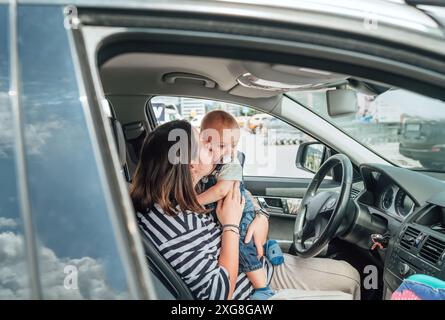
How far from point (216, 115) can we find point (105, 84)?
2.62 ft

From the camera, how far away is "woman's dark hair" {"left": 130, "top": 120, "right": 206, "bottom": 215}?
5.22 feet

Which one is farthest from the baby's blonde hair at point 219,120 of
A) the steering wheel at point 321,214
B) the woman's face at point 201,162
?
the steering wheel at point 321,214

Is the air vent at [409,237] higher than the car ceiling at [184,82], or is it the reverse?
the car ceiling at [184,82]

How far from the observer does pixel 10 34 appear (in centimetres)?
91

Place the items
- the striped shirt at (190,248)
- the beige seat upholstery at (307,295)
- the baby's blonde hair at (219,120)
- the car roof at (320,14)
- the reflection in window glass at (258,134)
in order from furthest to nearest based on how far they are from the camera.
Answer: the reflection in window glass at (258,134) < the baby's blonde hair at (219,120) < the beige seat upholstery at (307,295) < the striped shirt at (190,248) < the car roof at (320,14)

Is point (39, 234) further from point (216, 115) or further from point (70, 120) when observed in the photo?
point (216, 115)

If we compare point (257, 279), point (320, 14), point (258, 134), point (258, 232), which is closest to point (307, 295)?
point (257, 279)

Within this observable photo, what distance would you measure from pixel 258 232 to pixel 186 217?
17.5 inches

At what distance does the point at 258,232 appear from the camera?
1912mm

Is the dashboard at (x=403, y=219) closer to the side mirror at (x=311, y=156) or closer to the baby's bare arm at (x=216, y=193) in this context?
the side mirror at (x=311, y=156)

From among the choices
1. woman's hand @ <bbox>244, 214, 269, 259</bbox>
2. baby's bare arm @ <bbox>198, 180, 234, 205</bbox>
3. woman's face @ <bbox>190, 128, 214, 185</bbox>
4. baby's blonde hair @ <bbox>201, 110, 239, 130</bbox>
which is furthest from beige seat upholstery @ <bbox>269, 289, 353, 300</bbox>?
baby's blonde hair @ <bbox>201, 110, 239, 130</bbox>

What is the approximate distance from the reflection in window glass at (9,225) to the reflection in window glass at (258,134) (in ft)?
5.30

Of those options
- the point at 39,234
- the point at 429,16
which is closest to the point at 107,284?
the point at 39,234

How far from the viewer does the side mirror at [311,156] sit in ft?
9.04
